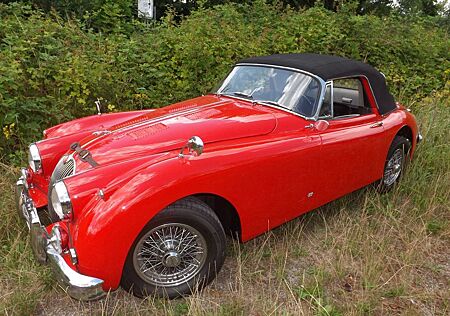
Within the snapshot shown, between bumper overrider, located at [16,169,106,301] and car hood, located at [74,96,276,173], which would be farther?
car hood, located at [74,96,276,173]

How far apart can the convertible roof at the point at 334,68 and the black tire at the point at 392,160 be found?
38cm

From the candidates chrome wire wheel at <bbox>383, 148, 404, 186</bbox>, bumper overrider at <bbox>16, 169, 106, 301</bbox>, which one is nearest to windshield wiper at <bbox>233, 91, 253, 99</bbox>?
chrome wire wheel at <bbox>383, 148, 404, 186</bbox>

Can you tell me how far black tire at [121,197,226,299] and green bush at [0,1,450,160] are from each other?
8.29 ft

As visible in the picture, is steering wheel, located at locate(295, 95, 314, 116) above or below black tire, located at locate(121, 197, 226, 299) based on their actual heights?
above

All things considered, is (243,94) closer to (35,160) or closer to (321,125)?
(321,125)

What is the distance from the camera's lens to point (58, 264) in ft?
7.77

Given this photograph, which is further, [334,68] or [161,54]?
[161,54]

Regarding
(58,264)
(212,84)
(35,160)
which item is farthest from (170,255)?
(212,84)

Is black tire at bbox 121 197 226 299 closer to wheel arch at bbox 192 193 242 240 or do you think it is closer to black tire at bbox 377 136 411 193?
wheel arch at bbox 192 193 242 240

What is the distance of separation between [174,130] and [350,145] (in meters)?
1.64

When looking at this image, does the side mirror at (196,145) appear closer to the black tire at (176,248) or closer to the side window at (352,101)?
the black tire at (176,248)

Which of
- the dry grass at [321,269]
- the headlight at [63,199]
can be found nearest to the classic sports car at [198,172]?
the headlight at [63,199]

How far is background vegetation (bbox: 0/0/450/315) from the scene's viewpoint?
2.77 m

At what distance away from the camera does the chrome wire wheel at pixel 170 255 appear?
2.62 metres
